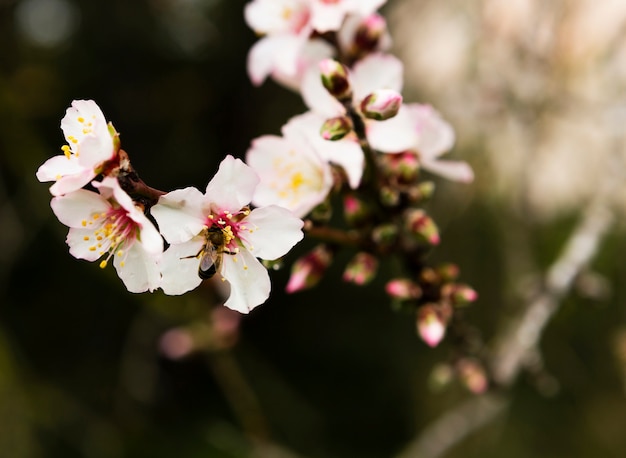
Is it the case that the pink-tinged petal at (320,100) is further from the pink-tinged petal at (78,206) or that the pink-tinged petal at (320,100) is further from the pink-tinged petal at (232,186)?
the pink-tinged petal at (78,206)

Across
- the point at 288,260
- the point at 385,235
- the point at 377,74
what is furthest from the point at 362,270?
the point at 288,260

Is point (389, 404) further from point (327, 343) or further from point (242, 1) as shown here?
point (242, 1)

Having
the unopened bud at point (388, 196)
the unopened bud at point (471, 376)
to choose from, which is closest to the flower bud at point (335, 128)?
the unopened bud at point (388, 196)

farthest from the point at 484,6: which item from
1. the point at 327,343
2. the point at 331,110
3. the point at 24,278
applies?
the point at 24,278

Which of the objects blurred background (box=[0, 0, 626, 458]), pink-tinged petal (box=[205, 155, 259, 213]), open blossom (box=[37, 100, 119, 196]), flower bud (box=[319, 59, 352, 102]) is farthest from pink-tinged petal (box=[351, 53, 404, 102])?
blurred background (box=[0, 0, 626, 458])

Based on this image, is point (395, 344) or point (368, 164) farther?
point (395, 344)

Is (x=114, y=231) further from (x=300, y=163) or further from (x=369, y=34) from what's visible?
(x=369, y=34)
